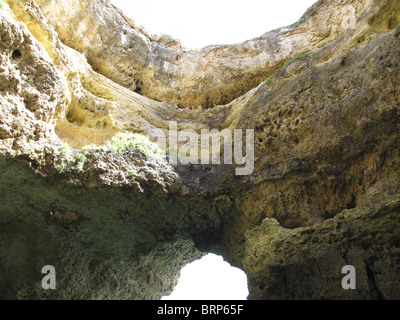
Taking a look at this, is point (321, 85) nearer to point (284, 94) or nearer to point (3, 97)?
point (284, 94)

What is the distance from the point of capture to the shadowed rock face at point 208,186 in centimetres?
633

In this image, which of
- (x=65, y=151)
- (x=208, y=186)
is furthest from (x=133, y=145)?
(x=208, y=186)

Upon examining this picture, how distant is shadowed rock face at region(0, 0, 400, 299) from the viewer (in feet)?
20.8

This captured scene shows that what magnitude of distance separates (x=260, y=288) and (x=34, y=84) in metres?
7.30

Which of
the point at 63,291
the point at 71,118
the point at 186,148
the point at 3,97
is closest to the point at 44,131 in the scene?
the point at 3,97

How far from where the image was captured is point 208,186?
327 inches

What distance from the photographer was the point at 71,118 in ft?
33.1

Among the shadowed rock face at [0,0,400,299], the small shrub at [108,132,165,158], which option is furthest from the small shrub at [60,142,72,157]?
the small shrub at [108,132,165,158]

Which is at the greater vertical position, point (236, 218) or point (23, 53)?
point (23, 53)

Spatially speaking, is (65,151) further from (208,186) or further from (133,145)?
(208,186)

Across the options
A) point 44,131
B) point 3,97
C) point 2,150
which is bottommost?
point 2,150
